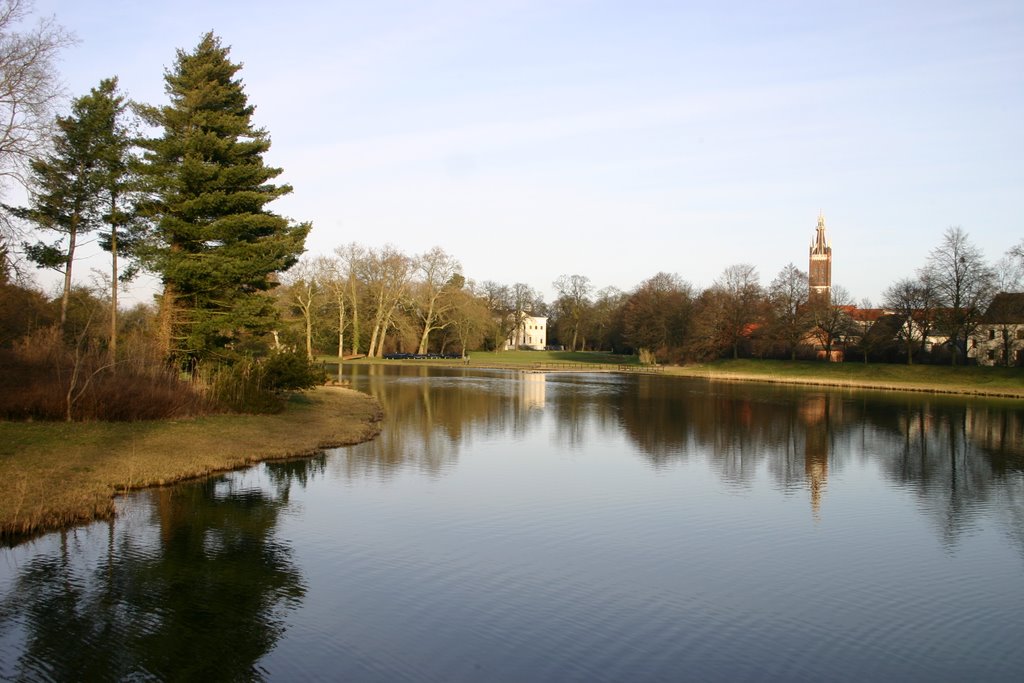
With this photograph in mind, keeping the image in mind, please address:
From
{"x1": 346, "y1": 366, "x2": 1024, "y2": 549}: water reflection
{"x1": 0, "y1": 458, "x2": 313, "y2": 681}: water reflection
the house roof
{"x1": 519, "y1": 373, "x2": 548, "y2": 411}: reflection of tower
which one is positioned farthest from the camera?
the house roof

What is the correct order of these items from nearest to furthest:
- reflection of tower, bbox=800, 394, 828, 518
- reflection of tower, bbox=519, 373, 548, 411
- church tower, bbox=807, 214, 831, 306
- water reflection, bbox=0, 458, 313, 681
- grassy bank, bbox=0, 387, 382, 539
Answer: water reflection, bbox=0, 458, 313, 681 → grassy bank, bbox=0, 387, 382, 539 → reflection of tower, bbox=800, 394, 828, 518 → reflection of tower, bbox=519, 373, 548, 411 → church tower, bbox=807, 214, 831, 306

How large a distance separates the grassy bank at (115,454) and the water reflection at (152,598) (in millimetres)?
703

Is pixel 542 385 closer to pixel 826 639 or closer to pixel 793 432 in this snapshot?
pixel 793 432

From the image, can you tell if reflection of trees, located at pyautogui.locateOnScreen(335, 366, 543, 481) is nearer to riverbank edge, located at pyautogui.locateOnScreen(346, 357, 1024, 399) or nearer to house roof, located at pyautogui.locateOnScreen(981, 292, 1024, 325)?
riverbank edge, located at pyautogui.locateOnScreen(346, 357, 1024, 399)

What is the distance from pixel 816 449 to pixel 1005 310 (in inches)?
1852

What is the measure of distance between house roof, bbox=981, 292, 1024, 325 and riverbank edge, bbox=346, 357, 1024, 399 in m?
8.23

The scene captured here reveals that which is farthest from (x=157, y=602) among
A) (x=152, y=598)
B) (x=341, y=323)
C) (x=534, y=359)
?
(x=534, y=359)

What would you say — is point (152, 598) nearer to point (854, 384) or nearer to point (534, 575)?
point (534, 575)

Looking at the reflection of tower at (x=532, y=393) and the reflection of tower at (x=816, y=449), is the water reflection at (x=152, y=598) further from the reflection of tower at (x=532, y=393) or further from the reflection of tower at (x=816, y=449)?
the reflection of tower at (x=532, y=393)

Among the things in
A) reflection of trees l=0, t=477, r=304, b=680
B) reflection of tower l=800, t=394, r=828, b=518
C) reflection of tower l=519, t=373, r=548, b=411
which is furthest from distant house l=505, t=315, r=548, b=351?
reflection of trees l=0, t=477, r=304, b=680

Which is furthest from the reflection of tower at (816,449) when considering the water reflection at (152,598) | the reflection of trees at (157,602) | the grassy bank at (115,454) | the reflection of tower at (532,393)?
the grassy bank at (115,454)

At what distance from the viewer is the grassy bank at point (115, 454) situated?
13250 millimetres

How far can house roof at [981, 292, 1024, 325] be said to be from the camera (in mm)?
63000

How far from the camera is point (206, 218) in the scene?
27.8 m
